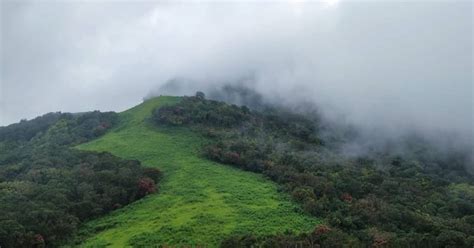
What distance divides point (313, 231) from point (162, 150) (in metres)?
36.6

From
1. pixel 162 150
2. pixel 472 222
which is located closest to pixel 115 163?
pixel 162 150

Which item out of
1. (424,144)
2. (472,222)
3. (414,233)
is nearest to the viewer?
(414,233)

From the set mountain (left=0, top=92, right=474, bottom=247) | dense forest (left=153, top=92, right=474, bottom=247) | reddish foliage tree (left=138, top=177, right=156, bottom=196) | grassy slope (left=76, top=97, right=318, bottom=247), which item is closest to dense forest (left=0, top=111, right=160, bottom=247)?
reddish foliage tree (left=138, top=177, right=156, bottom=196)

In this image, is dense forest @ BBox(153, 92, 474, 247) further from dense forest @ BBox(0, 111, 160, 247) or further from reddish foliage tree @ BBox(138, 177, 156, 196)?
dense forest @ BBox(0, 111, 160, 247)

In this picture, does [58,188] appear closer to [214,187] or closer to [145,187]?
[145,187]

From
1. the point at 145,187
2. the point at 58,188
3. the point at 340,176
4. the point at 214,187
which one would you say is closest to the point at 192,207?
the point at 214,187

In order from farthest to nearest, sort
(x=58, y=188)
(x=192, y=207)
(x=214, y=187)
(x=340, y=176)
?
(x=340, y=176), (x=214, y=187), (x=58, y=188), (x=192, y=207)

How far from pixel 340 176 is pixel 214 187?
17.3 m

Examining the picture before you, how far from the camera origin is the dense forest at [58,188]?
55.4m

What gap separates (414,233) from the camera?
58.5m

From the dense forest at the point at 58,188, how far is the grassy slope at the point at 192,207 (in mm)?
1996

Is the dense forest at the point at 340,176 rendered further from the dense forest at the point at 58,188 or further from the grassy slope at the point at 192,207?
the dense forest at the point at 58,188

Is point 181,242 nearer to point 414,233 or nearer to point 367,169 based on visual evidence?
point 414,233

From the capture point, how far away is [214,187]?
70938 millimetres
